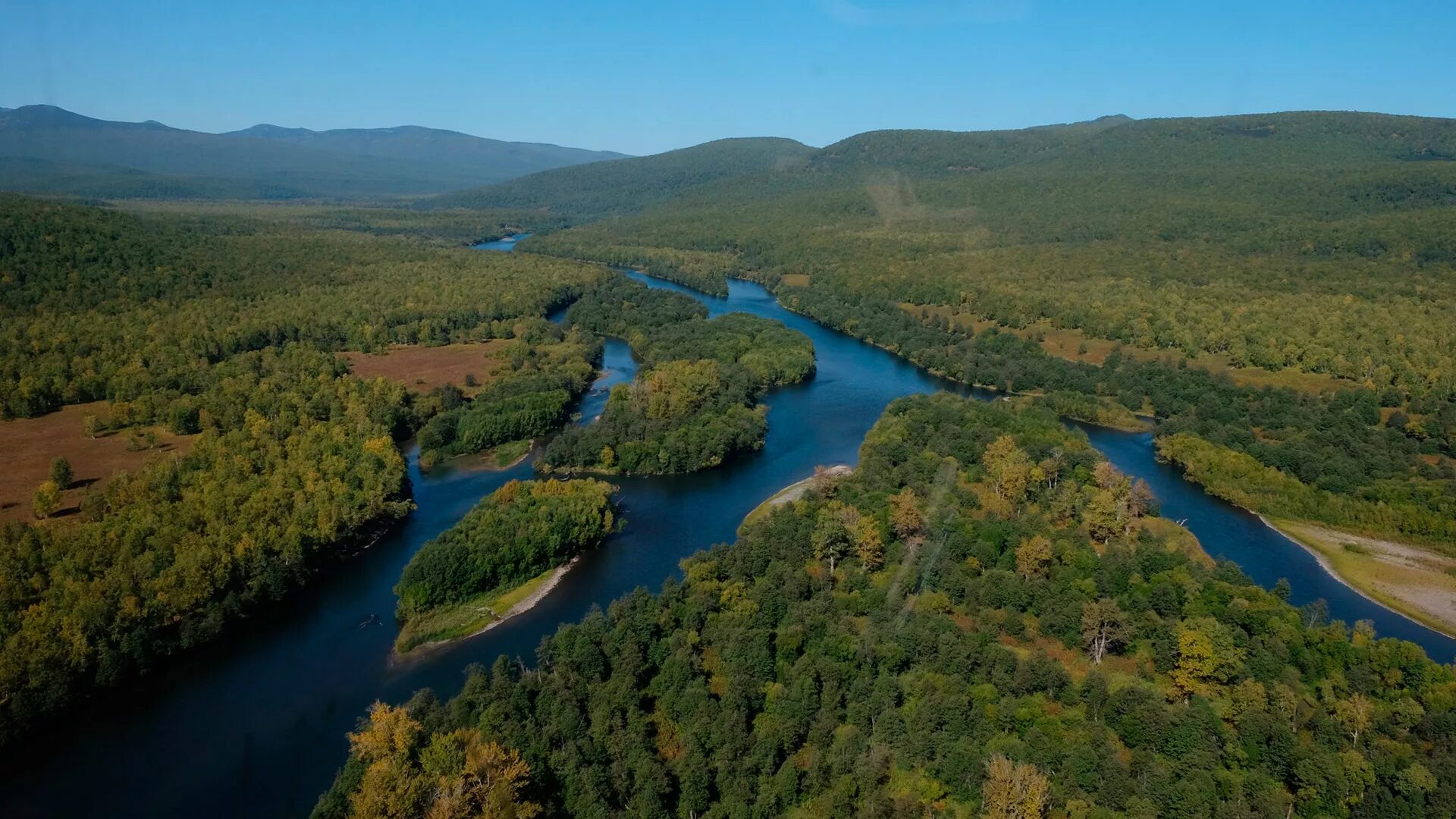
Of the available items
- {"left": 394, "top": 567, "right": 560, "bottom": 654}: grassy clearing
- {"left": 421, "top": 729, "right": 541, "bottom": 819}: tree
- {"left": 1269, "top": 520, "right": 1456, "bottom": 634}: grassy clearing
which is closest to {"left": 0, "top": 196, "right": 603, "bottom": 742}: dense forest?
{"left": 394, "top": 567, "right": 560, "bottom": 654}: grassy clearing

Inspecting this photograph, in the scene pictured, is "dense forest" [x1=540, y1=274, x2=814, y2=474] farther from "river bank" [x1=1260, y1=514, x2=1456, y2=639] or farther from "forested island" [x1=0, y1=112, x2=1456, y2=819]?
"river bank" [x1=1260, y1=514, x2=1456, y2=639]

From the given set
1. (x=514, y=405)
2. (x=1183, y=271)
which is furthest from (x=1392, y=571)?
(x=1183, y=271)

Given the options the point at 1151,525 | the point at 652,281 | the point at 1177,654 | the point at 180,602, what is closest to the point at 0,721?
the point at 180,602

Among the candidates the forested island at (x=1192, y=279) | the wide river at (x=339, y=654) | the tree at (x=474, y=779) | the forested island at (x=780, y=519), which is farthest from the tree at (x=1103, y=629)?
the tree at (x=474, y=779)

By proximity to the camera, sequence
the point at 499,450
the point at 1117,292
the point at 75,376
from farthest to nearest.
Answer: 1. the point at 1117,292
2. the point at 75,376
3. the point at 499,450

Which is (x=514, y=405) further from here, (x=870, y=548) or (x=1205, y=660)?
(x=1205, y=660)

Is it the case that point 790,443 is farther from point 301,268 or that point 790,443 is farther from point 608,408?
point 301,268
